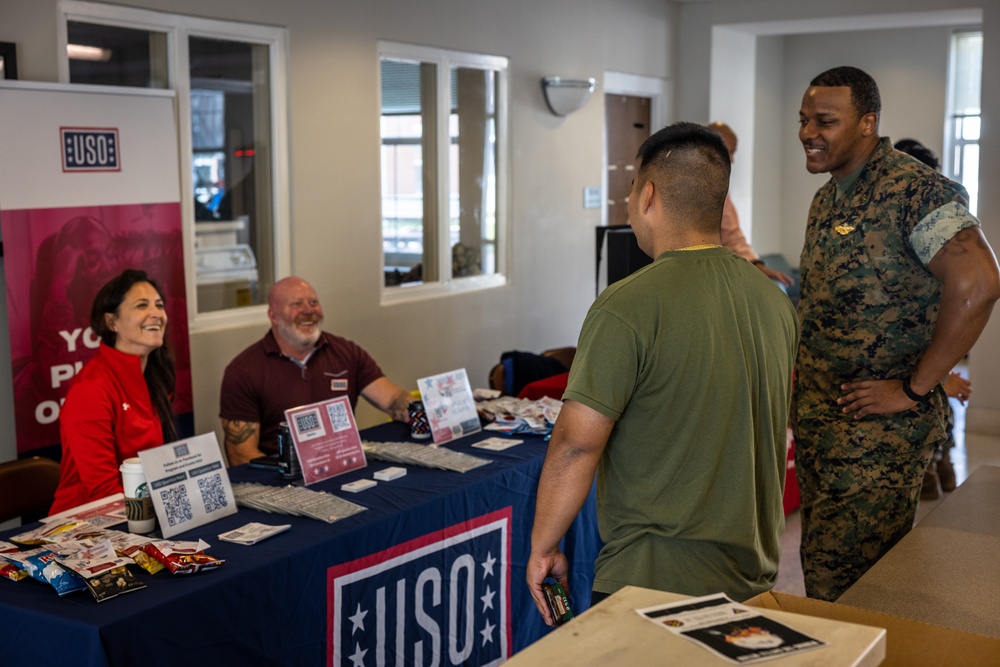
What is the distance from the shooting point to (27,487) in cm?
297

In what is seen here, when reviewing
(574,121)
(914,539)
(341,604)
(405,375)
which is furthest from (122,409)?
(574,121)

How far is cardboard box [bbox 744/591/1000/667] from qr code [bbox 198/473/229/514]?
1.48 meters

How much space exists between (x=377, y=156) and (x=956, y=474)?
3641 millimetres

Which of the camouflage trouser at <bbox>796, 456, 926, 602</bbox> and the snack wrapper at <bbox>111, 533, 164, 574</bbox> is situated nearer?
the snack wrapper at <bbox>111, 533, 164, 574</bbox>

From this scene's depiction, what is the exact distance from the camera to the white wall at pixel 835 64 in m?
6.90

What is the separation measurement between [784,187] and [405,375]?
19.8 feet

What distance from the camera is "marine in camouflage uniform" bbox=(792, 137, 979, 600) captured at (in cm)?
250

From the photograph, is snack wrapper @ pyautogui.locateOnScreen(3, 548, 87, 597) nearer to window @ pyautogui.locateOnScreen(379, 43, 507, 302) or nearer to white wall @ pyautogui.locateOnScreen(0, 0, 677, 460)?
white wall @ pyautogui.locateOnScreen(0, 0, 677, 460)

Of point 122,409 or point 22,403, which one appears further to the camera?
point 22,403

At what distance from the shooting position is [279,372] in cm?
373

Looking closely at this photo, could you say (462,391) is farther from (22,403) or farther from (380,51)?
(380,51)

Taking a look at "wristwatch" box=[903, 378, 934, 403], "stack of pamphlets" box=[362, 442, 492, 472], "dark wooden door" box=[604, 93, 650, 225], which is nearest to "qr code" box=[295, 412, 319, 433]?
"stack of pamphlets" box=[362, 442, 492, 472]

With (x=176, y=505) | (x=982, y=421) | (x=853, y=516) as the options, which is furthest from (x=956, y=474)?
(x=176, y=505)

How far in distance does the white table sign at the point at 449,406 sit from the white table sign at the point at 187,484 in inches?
34.4
